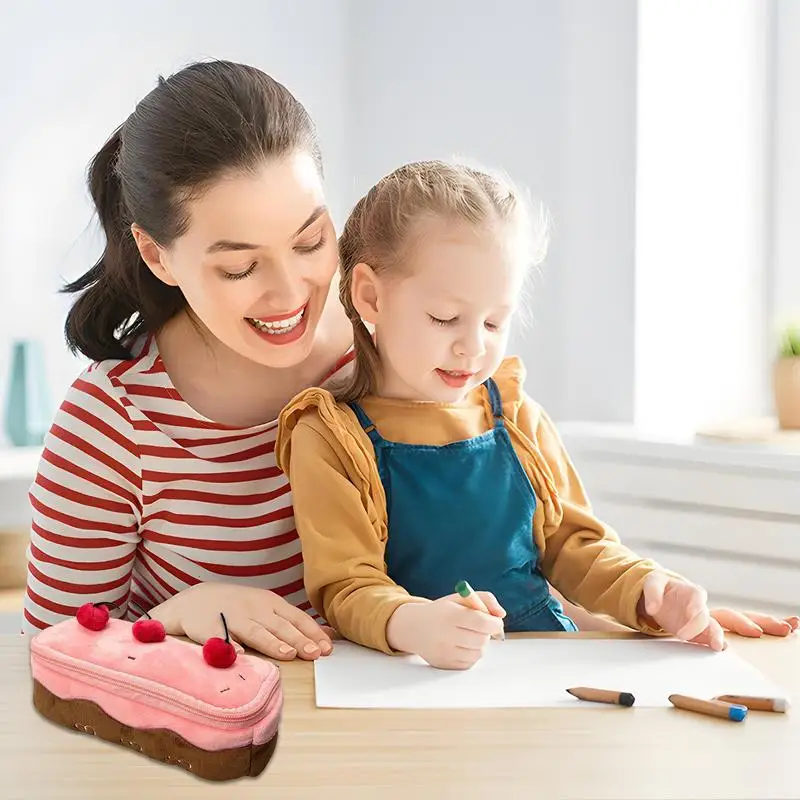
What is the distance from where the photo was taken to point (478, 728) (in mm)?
828

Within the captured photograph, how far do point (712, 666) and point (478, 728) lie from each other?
9.8 inches

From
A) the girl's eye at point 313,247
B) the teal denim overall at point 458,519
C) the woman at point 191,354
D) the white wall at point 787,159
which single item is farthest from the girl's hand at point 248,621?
the white wall at point 787,159

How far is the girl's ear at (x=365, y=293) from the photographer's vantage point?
1.19 m

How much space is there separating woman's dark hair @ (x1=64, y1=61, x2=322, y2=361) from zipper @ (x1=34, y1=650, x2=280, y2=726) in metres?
0.49

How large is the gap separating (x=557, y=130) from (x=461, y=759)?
2.08m

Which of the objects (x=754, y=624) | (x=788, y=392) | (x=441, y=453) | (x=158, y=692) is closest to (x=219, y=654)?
(x=158, y=692)

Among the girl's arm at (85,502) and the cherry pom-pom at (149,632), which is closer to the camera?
the cherry pom-pom at (149,632)

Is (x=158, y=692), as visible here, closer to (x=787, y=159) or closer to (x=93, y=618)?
(x=93, y=618)

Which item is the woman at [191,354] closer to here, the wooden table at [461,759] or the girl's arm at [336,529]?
the girl's arm at [336,529]

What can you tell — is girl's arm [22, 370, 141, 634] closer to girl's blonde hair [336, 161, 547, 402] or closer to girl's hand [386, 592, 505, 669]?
girl's blonde hair [336, 161, 547, 402]

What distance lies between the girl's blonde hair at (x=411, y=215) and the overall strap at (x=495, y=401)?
117mm

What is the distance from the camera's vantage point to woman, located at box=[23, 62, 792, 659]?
1199 millimetres

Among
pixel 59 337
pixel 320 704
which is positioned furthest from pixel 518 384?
pixel 59 337

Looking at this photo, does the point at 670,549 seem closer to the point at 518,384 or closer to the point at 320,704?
the point at 518,384
